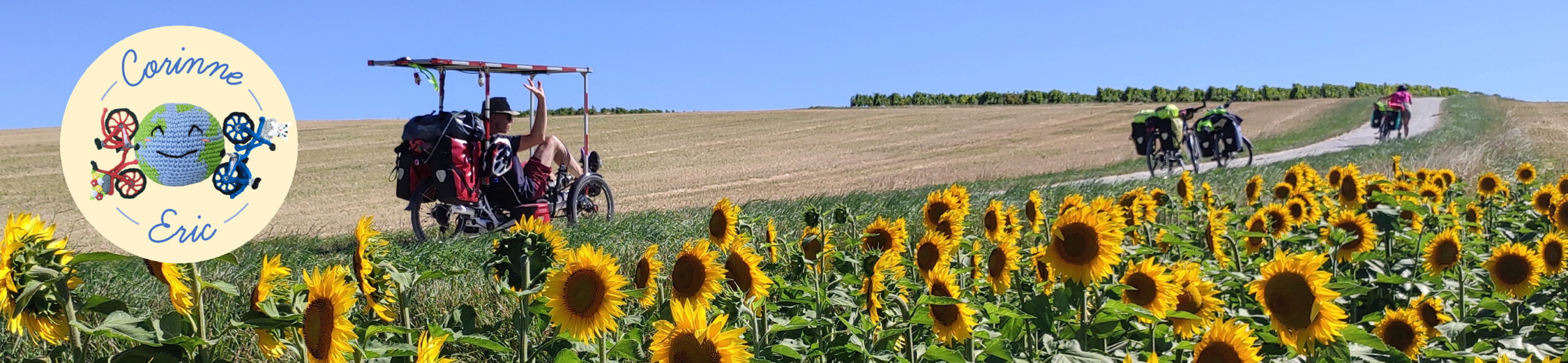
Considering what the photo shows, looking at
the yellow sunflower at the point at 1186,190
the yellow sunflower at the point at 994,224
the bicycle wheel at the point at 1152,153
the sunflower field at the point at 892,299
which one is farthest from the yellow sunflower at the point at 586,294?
the bicycle wheel at the point at 1152,153

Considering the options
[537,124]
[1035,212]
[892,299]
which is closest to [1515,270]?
[1035,212]

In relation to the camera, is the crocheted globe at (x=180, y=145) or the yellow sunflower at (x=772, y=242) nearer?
the crocheted globe at (x=180, y=145)

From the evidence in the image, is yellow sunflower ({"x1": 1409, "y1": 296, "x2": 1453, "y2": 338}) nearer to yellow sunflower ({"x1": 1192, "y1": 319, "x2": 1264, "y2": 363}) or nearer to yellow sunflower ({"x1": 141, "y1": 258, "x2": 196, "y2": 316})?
yellow sunflower ({"x1": 1192, "y1": 319, "x2": 1264, "y2": 363})

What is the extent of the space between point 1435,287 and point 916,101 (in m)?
80.5

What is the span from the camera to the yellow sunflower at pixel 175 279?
1624mm

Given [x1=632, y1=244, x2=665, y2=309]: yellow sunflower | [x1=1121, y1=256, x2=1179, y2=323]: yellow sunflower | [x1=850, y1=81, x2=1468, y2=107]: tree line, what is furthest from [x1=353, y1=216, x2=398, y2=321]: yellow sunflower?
[x1=850, y1=81, x2=1468, y2=107]: tree line

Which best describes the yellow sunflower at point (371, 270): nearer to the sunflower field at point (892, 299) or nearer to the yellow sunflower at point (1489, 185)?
the sunflower field at point (892, 299)

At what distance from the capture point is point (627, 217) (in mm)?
7887

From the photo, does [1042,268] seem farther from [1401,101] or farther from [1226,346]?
[1401,101]

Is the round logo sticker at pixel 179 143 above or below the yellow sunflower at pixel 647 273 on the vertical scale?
above

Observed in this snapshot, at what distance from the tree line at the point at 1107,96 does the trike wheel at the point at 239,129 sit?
3153 inches

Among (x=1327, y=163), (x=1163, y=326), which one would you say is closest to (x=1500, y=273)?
(x=1163, y=326)

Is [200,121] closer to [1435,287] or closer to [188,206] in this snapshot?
[188,206]

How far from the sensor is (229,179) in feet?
5.19
